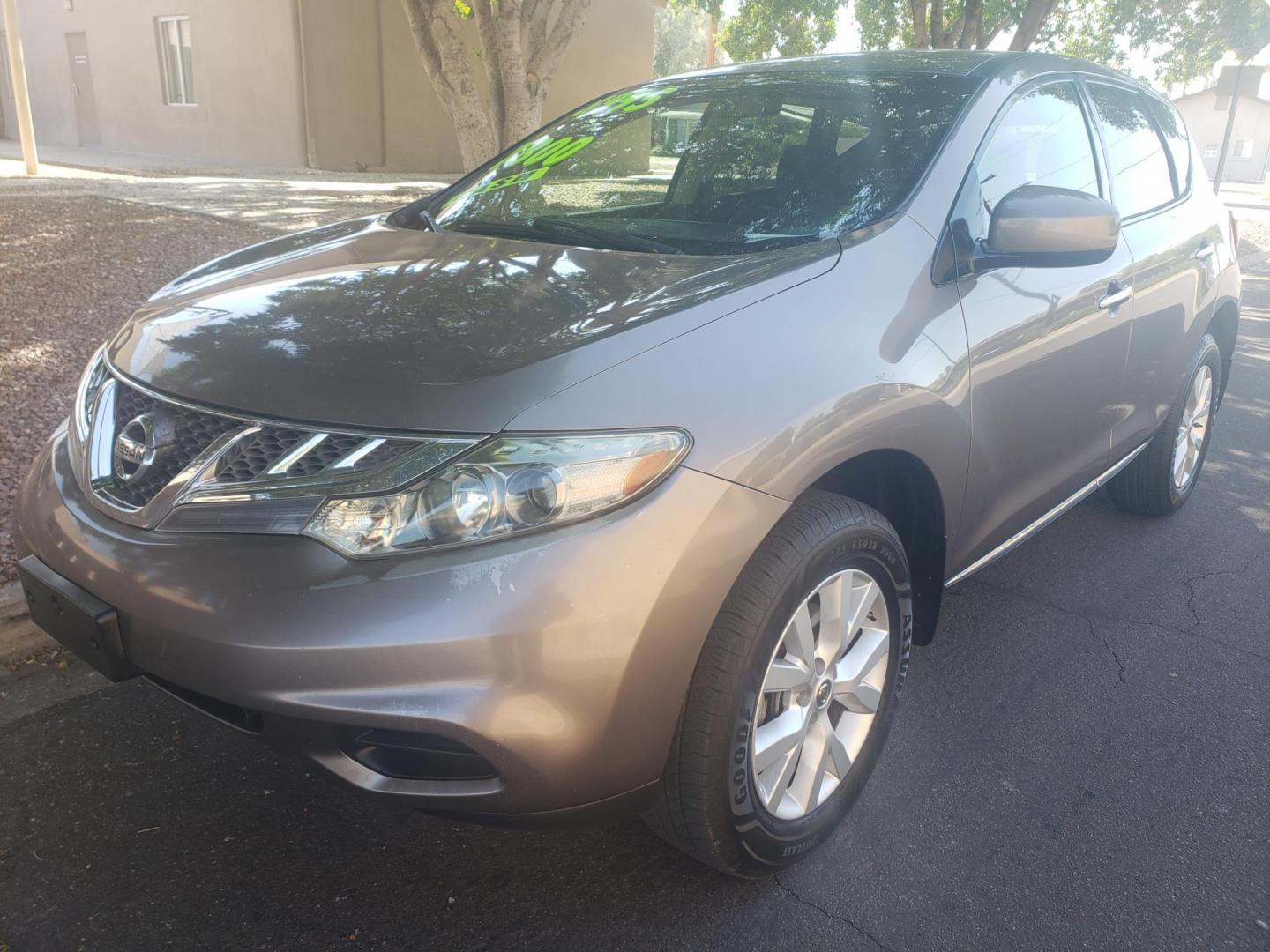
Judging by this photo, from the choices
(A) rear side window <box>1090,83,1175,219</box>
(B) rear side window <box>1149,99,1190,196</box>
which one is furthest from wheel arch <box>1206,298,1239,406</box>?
(A) rear side window <box>1090,83,1175,219</box>

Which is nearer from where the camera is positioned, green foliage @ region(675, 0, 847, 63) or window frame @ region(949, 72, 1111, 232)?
window frame @ region(949, 72, 1111, 232)

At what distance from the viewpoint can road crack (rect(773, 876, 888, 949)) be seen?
217cm

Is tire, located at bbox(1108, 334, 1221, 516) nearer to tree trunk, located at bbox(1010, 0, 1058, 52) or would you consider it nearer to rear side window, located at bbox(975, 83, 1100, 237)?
rear side window, located at bbox(975, 83, 1100, 237)

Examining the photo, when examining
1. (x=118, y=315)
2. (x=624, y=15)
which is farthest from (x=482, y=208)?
(x=624, y=15)

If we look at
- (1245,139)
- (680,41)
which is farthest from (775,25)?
(1245,139)

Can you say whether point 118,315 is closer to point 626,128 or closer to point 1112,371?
point 626,128

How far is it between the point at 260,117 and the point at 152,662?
1774cm

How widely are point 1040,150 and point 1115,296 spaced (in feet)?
1.64

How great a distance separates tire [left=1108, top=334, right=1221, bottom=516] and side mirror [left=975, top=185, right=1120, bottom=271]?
1.74 m

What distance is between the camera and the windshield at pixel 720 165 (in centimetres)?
270

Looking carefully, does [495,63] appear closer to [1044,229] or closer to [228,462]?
[1044,229]

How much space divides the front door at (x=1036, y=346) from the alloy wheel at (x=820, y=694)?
1.48ft

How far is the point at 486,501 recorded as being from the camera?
69.3 inches

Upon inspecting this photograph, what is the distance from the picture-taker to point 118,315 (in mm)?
5938
